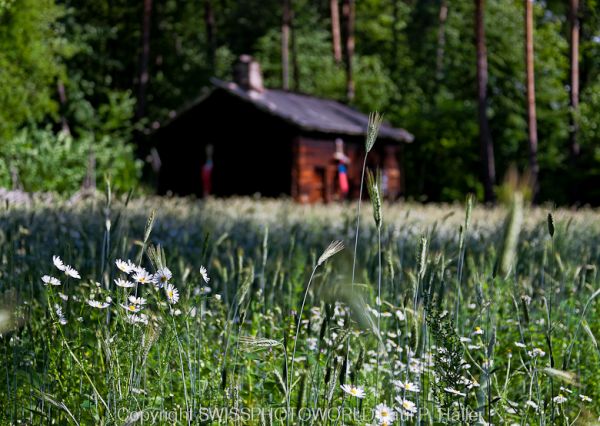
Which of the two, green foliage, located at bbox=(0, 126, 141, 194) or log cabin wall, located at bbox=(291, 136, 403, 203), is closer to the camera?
green foliage, located at bbox=(0, 126, 141, 194)

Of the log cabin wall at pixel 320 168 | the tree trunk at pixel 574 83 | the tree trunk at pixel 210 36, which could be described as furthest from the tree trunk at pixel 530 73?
the tree trunk at pixel 210 36

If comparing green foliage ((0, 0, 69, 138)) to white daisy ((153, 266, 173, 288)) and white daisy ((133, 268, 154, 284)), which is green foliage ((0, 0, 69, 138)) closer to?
white daisy ((133, 268, 154, 284))

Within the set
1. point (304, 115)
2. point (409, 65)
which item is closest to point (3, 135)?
point (304, 115)

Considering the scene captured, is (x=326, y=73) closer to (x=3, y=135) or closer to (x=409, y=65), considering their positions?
(x=409, y=65)

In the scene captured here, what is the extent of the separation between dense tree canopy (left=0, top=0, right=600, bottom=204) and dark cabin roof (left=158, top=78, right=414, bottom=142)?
325 centimetres

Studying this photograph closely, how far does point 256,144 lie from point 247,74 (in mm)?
2082

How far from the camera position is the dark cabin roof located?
20702 mm

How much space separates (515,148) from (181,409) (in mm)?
31233

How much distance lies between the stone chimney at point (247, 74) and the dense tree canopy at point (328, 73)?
5.30 meters

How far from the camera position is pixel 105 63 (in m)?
31.7

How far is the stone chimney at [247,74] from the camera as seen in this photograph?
22044mm

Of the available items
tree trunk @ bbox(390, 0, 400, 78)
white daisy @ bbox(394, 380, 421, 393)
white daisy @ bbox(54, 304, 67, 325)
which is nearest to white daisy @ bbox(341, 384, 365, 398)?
white daisy @ bbox(394, 380, 421, 393)

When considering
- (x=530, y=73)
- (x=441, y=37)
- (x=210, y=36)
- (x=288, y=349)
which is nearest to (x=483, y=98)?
(x=530, y=73)

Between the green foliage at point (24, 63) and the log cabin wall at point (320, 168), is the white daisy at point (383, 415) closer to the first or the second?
the log cabin wall at point (320, 168)
